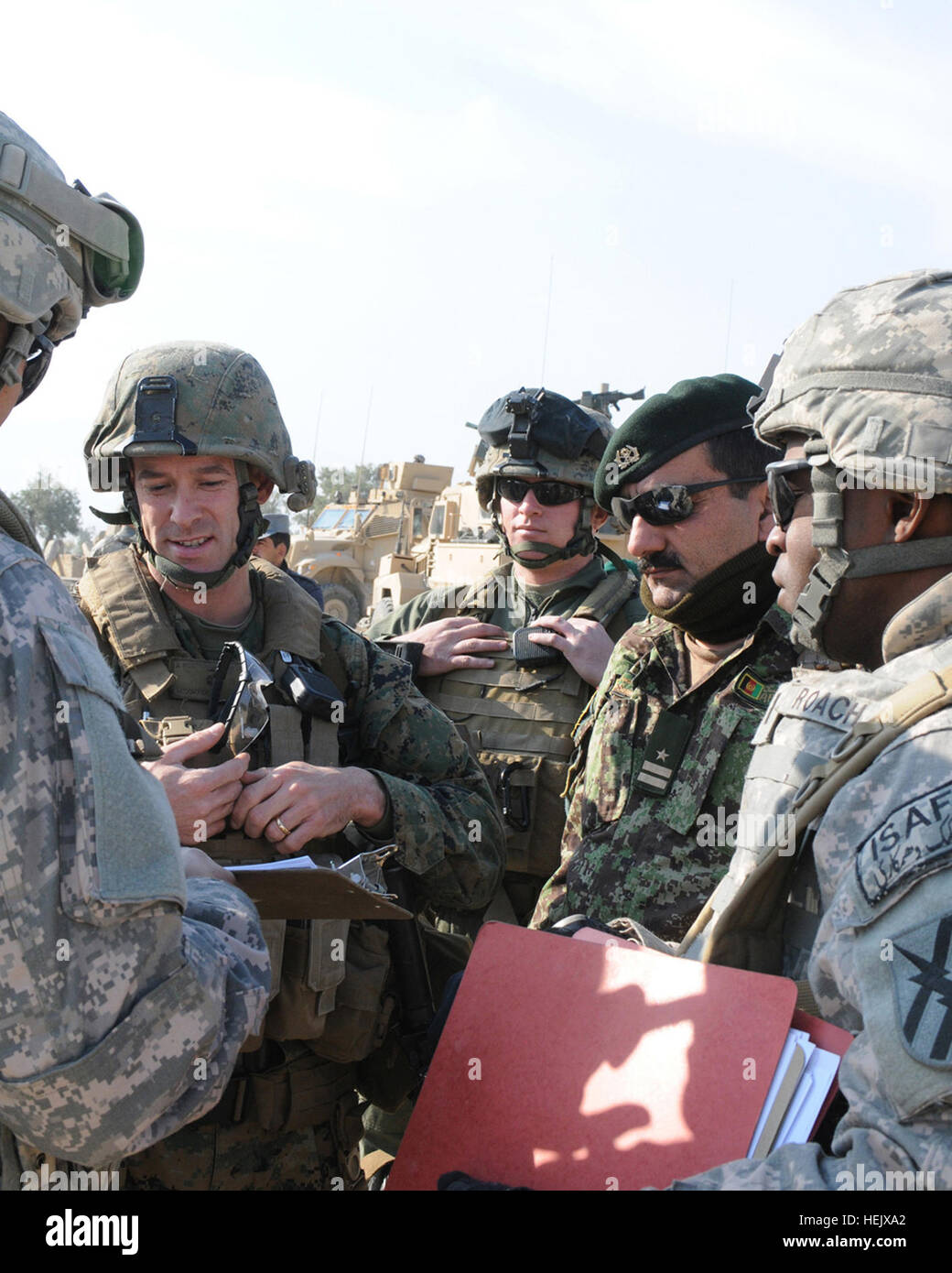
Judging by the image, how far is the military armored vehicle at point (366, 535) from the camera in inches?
1117

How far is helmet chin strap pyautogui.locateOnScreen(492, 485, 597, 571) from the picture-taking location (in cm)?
516

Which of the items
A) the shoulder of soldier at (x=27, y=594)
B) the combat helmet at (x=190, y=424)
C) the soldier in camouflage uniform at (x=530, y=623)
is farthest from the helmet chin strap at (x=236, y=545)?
the shoulder of soldier at (x=27, y=594)

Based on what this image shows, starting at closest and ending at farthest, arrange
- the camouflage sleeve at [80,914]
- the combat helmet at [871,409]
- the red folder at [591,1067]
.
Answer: the camouflage sleeve at [80,914] → the red folder at [591,1067] → the combat helmet at [871,409]

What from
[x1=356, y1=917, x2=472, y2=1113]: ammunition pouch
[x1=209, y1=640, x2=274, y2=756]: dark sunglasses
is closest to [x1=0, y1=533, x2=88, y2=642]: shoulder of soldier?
[x1=209, y1=640, x2=274, y2=756]: dark sunglasses

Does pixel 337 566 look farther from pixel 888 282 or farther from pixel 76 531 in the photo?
pixel 76 531

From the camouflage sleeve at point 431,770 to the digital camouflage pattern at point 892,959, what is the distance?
61.2 inches

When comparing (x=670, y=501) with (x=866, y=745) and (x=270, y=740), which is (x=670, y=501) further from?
(x=866, y=745)

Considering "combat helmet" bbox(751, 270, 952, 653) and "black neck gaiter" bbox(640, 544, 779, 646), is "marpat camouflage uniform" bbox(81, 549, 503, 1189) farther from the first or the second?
"combat helmet" bbox(751, 270, 952, 653)

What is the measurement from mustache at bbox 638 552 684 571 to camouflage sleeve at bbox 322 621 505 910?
807 mm

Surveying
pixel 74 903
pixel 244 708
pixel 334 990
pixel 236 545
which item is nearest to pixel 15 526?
pixel 74 903

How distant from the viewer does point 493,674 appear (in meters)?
4.74

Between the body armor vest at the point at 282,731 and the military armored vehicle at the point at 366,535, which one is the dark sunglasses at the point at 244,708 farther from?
the military armored vehicle at the point at 366,535

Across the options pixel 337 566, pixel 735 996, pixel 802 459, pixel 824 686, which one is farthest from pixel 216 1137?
pixel 337 566

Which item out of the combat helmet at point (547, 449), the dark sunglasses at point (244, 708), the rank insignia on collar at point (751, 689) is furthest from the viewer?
the combat helmet at point (547, 449)
